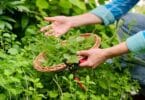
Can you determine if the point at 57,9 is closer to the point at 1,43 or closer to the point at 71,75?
the point at 1,43

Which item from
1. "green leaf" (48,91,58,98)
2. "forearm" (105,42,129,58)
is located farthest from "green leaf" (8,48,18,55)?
"forearm" (105,42,129,58)

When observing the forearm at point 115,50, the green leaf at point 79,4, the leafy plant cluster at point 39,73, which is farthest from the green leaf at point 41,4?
the forearm at point 115,50

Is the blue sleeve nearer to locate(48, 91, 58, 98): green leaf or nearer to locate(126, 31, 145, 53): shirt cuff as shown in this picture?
locate(126, 31, 145, 53): shirt cuff

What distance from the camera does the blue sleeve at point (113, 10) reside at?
8.20 ft

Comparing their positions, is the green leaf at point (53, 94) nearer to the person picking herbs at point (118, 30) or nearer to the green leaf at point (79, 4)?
the person picking herbs at point (118, 30)

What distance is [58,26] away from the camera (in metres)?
2.35

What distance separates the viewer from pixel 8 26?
2.40 meters

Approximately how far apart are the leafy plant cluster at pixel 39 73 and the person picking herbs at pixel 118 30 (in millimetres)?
63

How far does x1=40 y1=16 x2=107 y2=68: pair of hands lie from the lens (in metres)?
2.05

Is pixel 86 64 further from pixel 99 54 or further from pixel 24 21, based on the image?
pixel 24 21

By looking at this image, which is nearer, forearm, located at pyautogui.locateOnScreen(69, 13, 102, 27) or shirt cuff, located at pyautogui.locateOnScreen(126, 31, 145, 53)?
shirt cuff, located at pyautogui.locateOnScreen(126, 31, 145, 53)

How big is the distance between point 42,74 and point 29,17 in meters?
0.65

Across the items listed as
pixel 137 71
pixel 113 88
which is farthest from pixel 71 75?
pixel 137 71

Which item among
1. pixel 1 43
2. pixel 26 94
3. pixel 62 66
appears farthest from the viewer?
pixel 1 43
